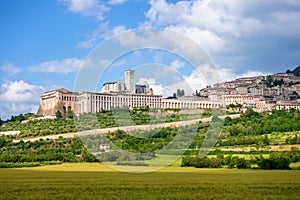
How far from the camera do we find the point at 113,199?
1886cm

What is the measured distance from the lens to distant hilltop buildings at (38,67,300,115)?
8431 centimetres

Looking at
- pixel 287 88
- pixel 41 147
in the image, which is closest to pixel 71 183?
pixel 41 147

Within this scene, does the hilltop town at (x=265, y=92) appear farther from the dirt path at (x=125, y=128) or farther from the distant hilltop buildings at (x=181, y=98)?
the dirt path at (x=125, y=128)

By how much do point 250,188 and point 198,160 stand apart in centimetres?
1922

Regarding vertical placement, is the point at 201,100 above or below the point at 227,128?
above

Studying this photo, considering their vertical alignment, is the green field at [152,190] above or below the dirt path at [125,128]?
below

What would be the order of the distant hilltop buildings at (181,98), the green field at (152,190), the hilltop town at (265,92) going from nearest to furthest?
the green field at (152,190) < the distant hilltop buildings at (181,98) < the hilltop town at (265,92)

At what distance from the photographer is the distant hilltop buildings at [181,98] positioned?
84312 mm

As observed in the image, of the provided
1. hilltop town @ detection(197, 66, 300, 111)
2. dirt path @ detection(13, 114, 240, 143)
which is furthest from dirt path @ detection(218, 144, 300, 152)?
hilltop town @ detection(197, 66, 300, 111)

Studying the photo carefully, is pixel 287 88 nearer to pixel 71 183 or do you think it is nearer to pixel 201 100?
pixel 201 100

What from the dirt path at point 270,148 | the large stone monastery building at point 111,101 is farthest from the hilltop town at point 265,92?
the dirt path at point 270,148

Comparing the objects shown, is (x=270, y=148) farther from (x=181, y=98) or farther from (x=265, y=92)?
(x=265, y=92)

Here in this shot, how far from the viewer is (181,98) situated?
311 feet

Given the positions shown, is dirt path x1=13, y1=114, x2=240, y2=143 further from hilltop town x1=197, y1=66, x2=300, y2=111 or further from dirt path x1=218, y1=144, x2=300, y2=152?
hilltop town x1=197, y1=66, x2=300, y2=111
